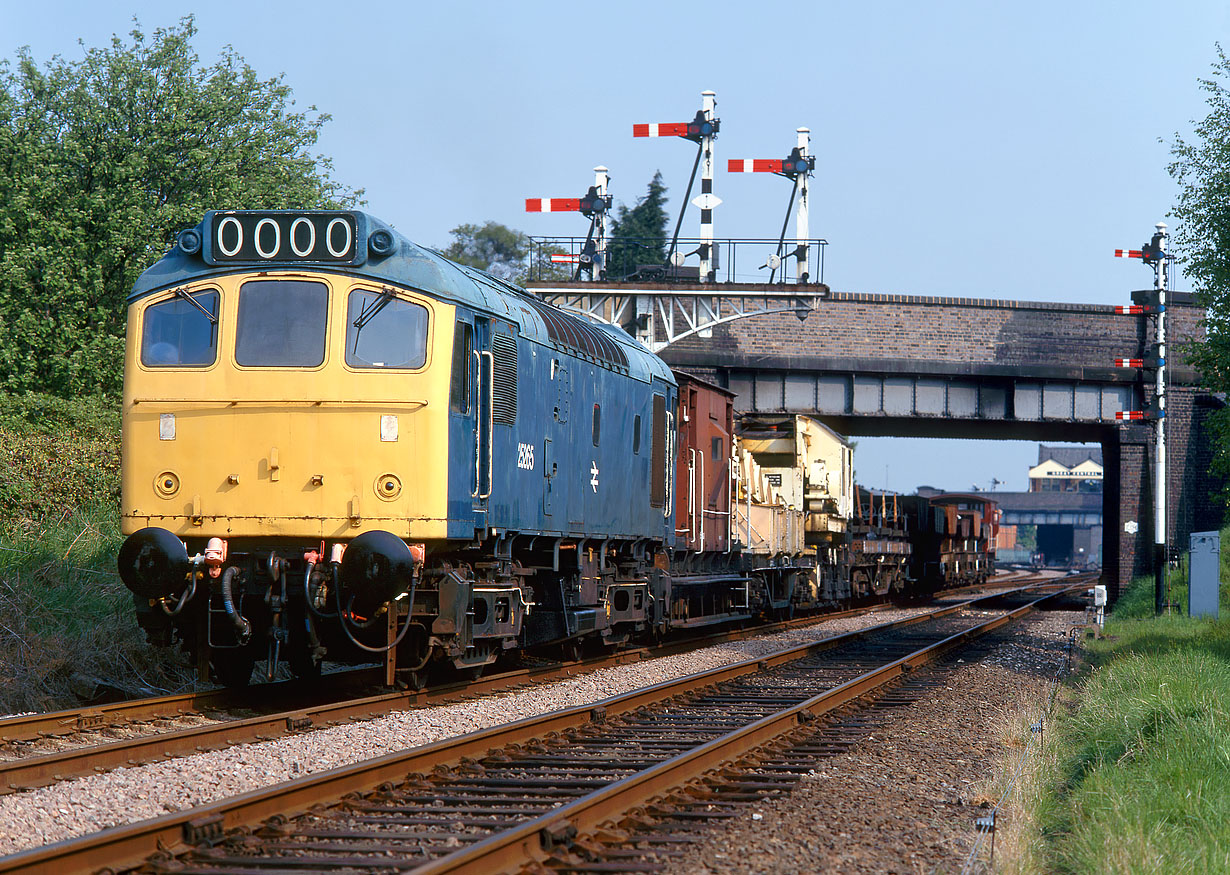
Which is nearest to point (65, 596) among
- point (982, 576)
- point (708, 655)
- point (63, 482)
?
point (63, 482)

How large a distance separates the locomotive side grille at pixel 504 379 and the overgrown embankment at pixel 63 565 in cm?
423

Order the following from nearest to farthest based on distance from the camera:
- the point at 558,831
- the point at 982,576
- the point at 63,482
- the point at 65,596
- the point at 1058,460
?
the point at 558,831 < the point at 65,596 < the point at 63,482 < the point at 982,576 < the point at 1058,460

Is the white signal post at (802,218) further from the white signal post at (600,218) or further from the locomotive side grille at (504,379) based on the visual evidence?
the locomotive side grille at (504,379)

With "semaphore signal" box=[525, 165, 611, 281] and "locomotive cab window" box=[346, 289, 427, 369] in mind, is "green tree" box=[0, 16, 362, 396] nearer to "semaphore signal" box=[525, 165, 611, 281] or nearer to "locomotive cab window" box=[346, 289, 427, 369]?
"semaphore signal" box=[525, 165, 611, 281]

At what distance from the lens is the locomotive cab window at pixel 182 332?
34.6ft

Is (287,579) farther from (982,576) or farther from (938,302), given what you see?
(982,576)

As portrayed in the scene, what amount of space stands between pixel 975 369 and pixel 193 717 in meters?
29.0

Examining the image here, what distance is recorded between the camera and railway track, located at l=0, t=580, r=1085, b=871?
223 inches

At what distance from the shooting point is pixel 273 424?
407 inches

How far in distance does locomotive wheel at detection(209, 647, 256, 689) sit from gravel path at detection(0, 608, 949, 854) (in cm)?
176

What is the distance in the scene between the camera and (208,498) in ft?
33.9

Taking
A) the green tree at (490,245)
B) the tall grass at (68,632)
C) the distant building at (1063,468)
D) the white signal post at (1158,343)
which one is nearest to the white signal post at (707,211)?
the white signal post at (1158,343)

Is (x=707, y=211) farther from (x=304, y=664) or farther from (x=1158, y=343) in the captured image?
(x=304, y=664)

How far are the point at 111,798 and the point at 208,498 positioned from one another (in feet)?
12.0
